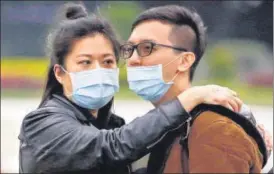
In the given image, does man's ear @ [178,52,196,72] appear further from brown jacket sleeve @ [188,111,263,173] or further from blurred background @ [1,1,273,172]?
blurred background @ [1,1,273,172]

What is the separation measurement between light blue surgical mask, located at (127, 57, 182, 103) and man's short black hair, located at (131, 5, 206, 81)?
11cm

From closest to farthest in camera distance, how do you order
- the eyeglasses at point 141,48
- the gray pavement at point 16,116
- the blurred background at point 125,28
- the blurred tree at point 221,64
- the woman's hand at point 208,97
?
the woman's hand at point 208,97
the eyeglasses at point 141,48
the blurred background at point 125,28
the gray pavement at point 16,116
the blurred tree at point 221,64

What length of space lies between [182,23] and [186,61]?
13 cm

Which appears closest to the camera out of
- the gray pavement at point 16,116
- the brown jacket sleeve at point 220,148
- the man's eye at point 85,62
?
the brown jacket sleeve at point 220,148

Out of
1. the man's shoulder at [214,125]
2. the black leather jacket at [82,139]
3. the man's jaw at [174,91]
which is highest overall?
the man's jaw at [174,91]

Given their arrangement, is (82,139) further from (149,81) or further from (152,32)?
(152,32)

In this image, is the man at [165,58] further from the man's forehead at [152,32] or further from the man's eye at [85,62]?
the man's eye at [85,62]

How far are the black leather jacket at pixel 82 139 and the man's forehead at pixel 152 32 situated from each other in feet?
0.79

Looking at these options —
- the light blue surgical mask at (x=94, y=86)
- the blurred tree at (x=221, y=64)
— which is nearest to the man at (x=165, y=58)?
the light blue surgical mask at (x=94, y=86)

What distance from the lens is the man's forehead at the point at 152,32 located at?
6.22 ft

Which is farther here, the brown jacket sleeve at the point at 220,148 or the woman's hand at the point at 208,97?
the woman's hand at the point at 208,97

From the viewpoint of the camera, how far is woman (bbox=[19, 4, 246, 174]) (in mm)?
1768

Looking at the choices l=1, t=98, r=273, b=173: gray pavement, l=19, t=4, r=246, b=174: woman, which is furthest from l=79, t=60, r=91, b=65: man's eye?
l=1, t=98, r=273, b=173: gray pavement

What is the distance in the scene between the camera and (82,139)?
1.84 meters
